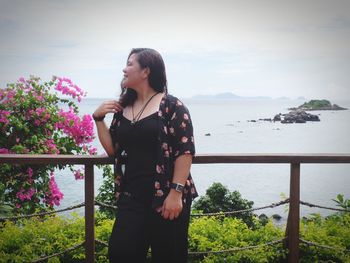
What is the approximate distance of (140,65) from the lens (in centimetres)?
209

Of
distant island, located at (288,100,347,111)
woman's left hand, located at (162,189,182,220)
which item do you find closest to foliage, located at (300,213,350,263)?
woman's left hand, located at (162,189,182,220)

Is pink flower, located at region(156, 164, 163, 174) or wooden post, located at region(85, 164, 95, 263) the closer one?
pink flower, located at region(156, 164, 163, 174)

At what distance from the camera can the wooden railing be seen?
8.52ft

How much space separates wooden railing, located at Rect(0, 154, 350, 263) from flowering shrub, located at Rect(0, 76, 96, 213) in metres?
2.28

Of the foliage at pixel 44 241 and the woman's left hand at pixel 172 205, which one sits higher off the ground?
the woman's left hand at pixel 172 205

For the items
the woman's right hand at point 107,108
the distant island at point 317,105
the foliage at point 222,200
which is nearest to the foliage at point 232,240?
the woman's right hand at point 107,108

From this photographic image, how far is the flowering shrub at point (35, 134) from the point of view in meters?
4.97

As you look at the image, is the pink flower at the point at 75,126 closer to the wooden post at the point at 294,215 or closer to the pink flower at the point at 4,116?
the pink flower at the point at 4,116

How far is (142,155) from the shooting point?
2.07 metres

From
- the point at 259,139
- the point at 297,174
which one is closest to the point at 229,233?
the point at 297,174

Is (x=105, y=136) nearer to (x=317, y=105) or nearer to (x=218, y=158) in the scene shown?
(x=218, y=158)

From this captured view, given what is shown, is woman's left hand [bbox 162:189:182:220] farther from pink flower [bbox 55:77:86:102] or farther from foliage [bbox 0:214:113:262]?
pink flower [bbox 55:77:86:102]

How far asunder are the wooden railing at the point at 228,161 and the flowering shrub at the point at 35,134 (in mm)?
2280

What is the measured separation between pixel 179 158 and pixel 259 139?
30.6 metres
